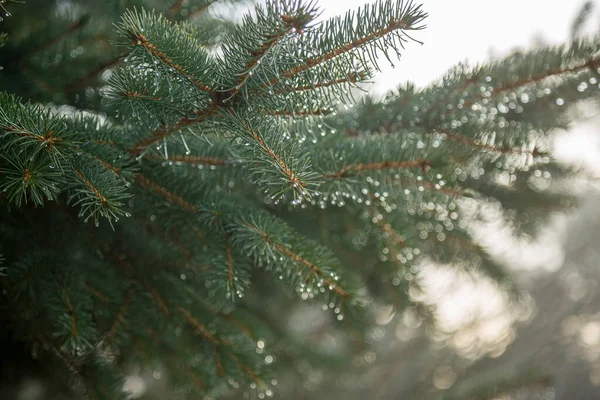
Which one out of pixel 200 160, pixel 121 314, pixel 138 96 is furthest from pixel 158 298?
pixel 138 96

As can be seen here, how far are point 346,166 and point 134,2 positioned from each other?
0.48 meters

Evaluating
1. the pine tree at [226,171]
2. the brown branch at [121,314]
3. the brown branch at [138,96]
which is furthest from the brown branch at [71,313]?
the brown branch at [138,96]

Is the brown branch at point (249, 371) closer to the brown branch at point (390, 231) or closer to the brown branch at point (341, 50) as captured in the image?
the brown branch at point (390, 231)

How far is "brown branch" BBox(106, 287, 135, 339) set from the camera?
78cm

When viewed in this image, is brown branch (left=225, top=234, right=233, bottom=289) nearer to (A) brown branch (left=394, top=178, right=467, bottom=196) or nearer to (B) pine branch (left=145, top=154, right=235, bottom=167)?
(B) pine branch (left=145, top=154, right=235, bottom=167)

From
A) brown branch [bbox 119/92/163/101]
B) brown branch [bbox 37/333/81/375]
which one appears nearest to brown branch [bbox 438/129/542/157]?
brown branch [bbox 119/92/163/101]

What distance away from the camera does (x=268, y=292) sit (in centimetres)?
109

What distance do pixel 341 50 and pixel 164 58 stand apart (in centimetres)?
19

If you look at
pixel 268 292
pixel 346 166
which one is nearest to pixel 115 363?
pixel 268 292

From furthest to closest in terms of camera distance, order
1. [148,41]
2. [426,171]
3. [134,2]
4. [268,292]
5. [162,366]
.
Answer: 1. [268,292]
2. [162,366]
3. [134,2]
4. [426,171]
5. [148,41]

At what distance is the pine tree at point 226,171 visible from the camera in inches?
18.5

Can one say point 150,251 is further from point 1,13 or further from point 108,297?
point 1,13

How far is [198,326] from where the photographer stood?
0.81 metres

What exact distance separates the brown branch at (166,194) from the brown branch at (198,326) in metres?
0.24
